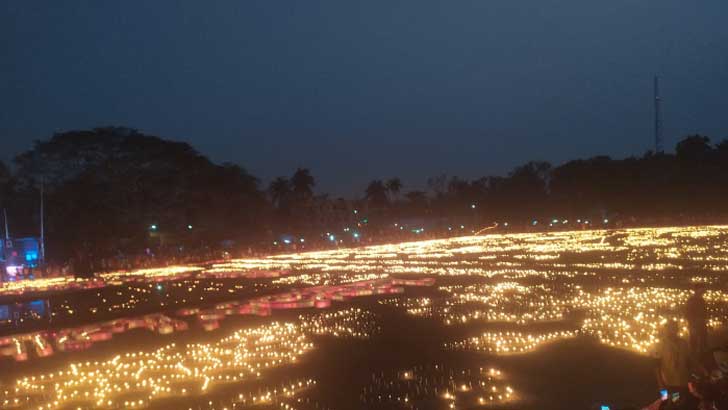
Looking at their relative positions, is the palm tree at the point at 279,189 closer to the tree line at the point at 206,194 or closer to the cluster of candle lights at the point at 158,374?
the tree line at the point at 206,194

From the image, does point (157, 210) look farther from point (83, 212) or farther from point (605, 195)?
point (605, 195)

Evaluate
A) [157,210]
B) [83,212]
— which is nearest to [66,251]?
[83,212]

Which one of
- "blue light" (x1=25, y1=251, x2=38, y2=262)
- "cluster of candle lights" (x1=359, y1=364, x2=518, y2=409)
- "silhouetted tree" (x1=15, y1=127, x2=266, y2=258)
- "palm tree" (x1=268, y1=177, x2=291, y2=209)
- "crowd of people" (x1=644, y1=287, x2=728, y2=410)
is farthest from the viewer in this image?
"palm tree" (x1=268, y1=177, x2=291, y2=209)

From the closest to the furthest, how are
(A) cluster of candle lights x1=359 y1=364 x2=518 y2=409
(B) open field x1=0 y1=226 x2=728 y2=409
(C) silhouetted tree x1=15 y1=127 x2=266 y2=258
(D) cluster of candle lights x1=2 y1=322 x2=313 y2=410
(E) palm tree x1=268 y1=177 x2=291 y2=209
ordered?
(A) cluster of candle lights x1=359 y1=364 x2=518 y2=409
(B) open field x1=0 y1=226 x2=728 y2=409
(D) cluster of candle lights x1=2 y1=322 x2=313 y2=410
(C) silhouetted tree x1=15 y1=127 x2=266 y2=258
(E) palm tree x1=268 y1=177 x2=291 y2=209

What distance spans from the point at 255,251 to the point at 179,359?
5746cm

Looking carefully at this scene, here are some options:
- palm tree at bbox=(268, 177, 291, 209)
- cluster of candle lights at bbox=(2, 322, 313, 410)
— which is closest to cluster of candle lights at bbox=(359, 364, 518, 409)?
cluster of candle lights at bbox=(2, 322, 313, 410)

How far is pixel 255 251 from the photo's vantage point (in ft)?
238

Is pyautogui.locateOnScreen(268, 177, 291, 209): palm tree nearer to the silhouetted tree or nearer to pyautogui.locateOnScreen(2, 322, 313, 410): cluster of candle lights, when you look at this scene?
the silhouetted tree

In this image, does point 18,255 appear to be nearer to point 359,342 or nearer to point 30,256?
point 30,256

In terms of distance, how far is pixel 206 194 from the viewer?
72.1 metres

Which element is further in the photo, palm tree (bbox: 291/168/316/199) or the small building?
palm tree (bbox: 291/168/316/199)

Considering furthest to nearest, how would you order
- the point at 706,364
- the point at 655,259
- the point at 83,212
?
the point at 83,212
the point at 655,259
the point at 706,364

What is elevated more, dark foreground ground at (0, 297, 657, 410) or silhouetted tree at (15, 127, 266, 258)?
silhouetted tree at (15, 127, 266, 258)

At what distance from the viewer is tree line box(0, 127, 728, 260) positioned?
57688 millimetres
